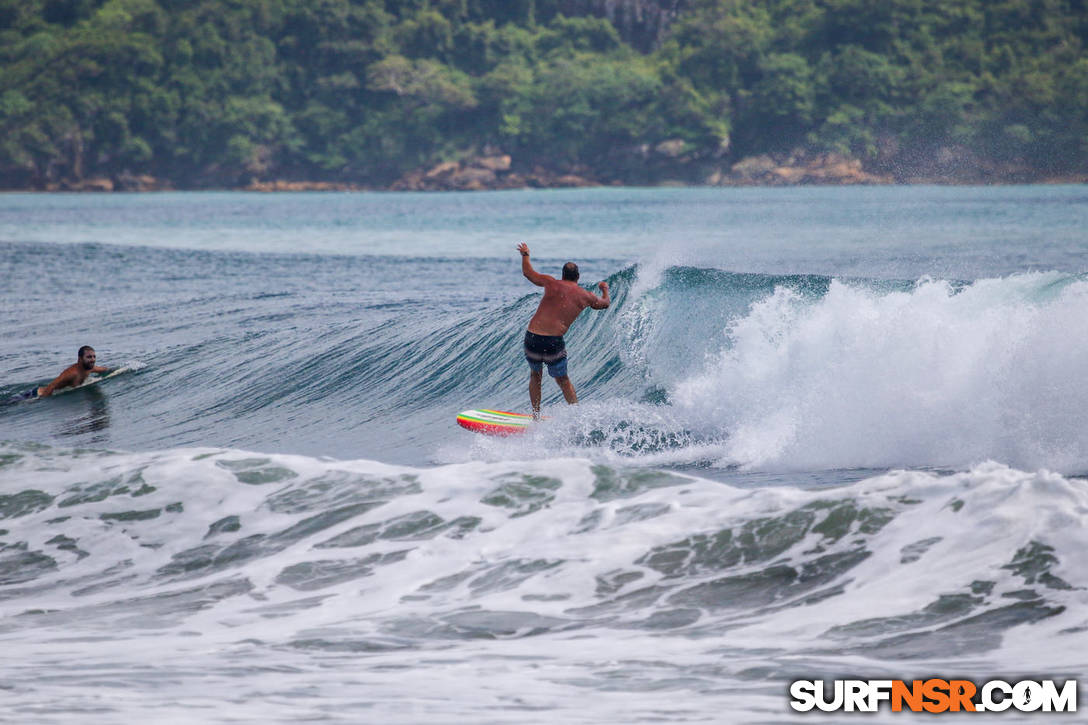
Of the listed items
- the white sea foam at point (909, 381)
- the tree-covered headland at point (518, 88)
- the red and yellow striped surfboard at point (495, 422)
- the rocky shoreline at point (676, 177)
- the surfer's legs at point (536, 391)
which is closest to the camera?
the white sea foam at point (909, 381)

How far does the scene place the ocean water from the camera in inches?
238

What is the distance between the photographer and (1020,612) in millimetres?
6371

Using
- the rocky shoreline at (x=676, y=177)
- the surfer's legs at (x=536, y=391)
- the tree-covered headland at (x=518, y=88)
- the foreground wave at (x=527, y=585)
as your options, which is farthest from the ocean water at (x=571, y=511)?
the tree-covered headland at (x=518, y=88)

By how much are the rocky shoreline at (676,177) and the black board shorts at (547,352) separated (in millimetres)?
92780

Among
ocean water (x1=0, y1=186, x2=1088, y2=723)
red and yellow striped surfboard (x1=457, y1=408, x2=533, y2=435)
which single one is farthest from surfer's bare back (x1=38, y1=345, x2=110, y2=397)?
red and yellow striped surfboard (x1=457, y1=408, x2=533, y2=435)

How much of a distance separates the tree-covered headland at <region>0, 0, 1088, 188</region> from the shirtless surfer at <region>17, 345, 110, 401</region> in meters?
93.3

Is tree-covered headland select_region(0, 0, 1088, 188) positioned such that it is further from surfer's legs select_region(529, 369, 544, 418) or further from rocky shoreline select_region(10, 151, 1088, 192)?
surfer's legs select_region(529, 369, 544, 418)

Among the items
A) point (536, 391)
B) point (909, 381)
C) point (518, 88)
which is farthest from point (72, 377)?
point (518, 88)

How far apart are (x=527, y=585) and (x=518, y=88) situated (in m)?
117

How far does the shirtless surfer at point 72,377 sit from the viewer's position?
15148 millimetres

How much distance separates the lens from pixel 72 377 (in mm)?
15492

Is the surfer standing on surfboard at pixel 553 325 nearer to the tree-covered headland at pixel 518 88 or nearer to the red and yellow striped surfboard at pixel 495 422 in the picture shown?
the red and yellow striped surfboard at pixel 495 422

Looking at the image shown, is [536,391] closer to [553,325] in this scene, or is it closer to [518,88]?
[553,325]

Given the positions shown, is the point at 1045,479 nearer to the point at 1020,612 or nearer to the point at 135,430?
the point at 1020,612
